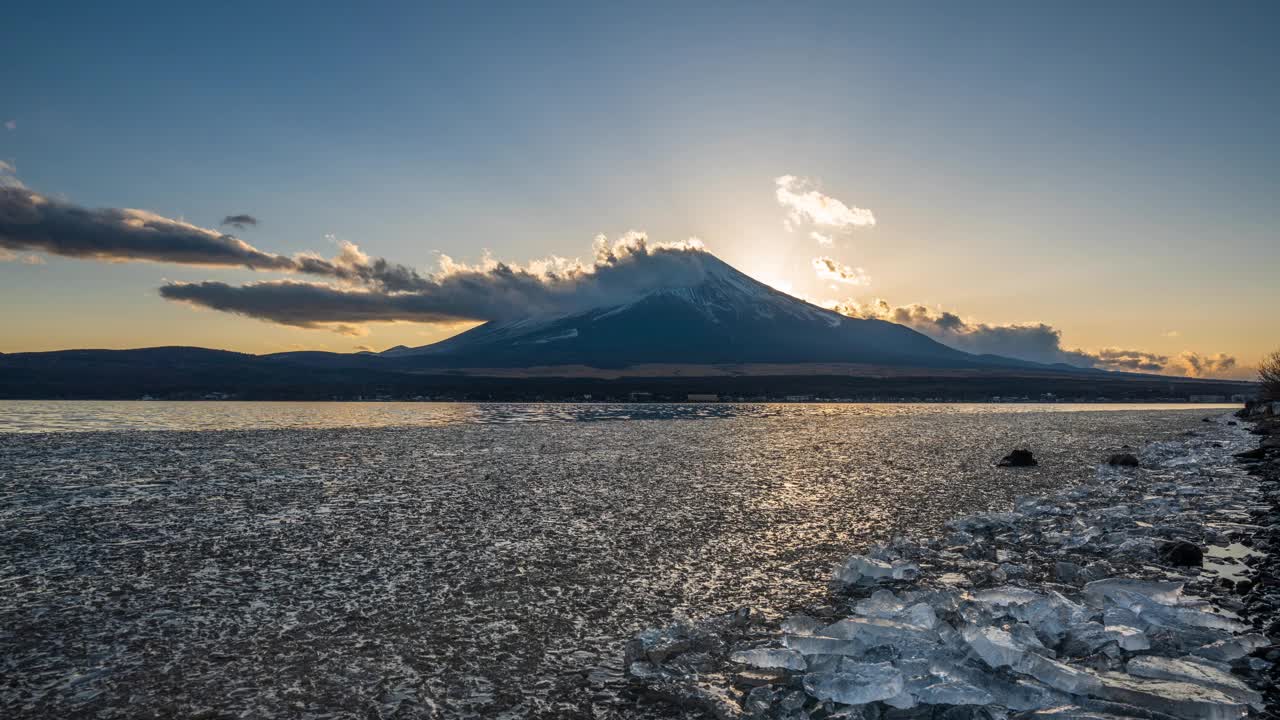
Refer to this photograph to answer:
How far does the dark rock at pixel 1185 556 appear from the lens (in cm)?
1036

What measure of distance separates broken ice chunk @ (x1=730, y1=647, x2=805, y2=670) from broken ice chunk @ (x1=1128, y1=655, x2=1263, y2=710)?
10.3 ft

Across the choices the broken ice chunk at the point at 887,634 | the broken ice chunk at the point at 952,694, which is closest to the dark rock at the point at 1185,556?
the broken ice chunk at the point at 887,634

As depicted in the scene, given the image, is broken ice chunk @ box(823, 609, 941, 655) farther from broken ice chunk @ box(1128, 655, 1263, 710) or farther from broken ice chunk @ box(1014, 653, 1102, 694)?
broken ice chunk @ box(1128, 655, 1263, 710)

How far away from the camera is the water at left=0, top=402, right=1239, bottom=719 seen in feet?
20.8

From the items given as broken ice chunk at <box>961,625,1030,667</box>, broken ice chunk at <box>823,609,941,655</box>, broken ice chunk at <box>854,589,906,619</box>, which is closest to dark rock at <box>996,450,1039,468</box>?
broken ice chunk at <box>854,589,906,619</box>

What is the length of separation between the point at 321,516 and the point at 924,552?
1201cm

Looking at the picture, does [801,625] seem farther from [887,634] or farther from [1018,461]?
[1018,461]

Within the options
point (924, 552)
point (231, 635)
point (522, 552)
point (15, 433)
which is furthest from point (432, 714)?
point (15, 433)

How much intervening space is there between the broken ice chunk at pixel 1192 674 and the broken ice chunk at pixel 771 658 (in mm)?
3125

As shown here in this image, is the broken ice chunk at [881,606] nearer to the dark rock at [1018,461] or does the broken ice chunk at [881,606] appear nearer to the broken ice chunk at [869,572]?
the broken ice chunk at [869,572]

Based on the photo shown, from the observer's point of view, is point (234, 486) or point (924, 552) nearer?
point (924, 552)

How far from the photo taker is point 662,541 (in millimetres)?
12109

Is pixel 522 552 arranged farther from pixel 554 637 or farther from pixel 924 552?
pixel 924 552

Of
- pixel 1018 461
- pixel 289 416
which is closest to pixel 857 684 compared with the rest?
pixel 1018 461
